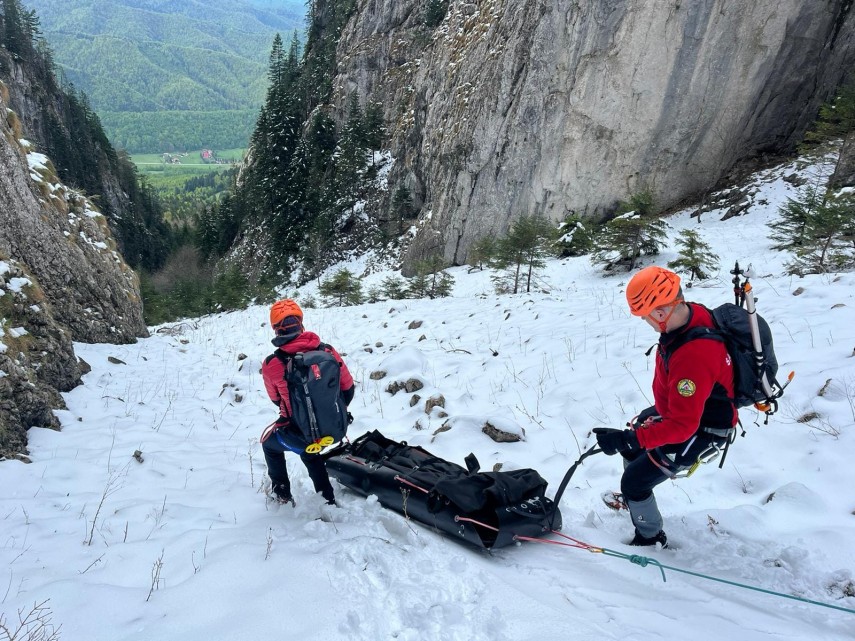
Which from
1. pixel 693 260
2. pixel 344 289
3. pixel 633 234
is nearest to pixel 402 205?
pixel 344 289

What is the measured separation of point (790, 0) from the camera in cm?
1855

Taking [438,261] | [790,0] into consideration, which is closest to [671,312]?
[438,261]

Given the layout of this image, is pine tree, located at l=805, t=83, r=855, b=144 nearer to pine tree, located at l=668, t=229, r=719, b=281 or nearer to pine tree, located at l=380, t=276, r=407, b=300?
pine tree, located at l=668, t=229, r=719, b=281

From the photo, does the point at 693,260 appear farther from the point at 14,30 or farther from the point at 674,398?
the point at 14,30

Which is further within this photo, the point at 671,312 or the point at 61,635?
the point at 671,312

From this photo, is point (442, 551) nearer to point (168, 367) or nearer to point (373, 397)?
point (373, 397)

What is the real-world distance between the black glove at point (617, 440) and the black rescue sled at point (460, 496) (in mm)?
663

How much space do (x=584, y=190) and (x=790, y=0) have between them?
1044 cm

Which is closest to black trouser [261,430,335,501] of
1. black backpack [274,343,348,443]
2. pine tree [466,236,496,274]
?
black backpack [274,343,348,443]

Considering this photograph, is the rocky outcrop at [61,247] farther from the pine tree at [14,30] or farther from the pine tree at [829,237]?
the pine tree at [14,30]

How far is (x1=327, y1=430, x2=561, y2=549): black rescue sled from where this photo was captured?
3236 millimetres

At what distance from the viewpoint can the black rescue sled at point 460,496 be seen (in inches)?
127

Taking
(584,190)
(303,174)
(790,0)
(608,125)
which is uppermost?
(790,0)

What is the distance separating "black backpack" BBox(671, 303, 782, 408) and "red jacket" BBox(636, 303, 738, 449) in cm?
4
